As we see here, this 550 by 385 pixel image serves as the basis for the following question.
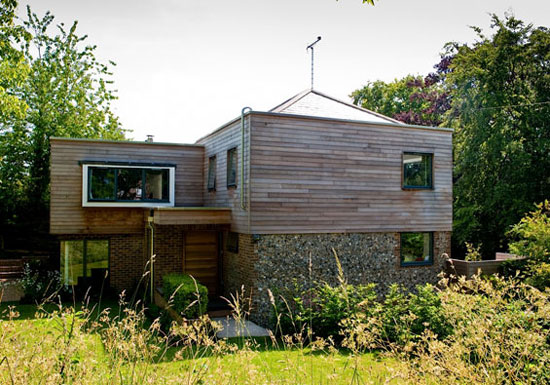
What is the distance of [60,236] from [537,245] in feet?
45.5

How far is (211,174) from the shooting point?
14.3 meters

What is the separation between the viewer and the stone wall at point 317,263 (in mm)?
10703

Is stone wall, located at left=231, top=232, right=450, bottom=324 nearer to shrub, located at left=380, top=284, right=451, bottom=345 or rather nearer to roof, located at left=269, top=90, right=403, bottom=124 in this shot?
shrub, located at left=380, top=284, right=451, bottom=345

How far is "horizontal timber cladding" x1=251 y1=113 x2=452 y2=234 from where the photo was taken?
35.9 ft

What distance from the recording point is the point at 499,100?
1828 centimetres

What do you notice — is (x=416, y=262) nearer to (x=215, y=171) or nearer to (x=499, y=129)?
(x=215, y=171)

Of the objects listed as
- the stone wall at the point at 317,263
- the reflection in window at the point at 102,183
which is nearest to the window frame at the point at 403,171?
the stone wall at the point at 317,263

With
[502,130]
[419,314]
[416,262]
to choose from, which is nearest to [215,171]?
[416,262]

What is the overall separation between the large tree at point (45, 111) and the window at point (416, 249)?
15.4 m

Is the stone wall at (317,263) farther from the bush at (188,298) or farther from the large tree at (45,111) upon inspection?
the large tree at (45,111)

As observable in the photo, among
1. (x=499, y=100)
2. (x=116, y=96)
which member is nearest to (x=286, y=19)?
(x=499, y=100)

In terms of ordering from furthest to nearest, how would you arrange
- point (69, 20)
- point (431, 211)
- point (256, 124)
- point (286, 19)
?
point (69, 20) → point (431, 211) → point (256, 124) → point (286, 19)

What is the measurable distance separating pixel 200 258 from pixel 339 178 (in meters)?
4.69

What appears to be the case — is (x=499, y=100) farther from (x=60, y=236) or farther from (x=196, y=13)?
(x=60, y=236)
